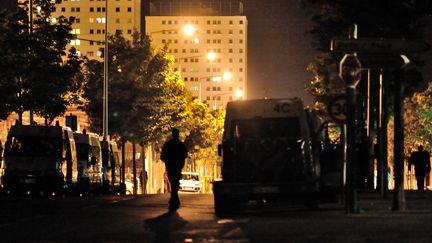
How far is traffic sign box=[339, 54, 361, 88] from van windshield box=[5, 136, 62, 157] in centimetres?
2246

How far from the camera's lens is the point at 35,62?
172 feet

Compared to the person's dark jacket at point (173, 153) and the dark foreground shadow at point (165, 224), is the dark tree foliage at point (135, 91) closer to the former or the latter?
the person's dark jacket at point (173, 153)

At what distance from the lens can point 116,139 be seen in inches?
2975

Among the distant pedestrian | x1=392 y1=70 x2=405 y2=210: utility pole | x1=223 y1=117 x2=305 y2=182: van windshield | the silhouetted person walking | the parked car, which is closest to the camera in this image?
x1=392 y1=70 x2=405 y2=210: utility pole

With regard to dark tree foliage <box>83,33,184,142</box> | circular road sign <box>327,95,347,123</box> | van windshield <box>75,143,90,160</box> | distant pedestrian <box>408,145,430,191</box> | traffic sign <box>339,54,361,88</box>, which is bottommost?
distant pedestrian <box>408,145,430,191</box>

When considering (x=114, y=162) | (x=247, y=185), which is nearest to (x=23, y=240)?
(x=247, y=185)

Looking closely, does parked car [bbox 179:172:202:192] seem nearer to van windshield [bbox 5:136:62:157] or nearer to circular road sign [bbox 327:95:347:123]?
van windshield [bbox 5:136:62:157]

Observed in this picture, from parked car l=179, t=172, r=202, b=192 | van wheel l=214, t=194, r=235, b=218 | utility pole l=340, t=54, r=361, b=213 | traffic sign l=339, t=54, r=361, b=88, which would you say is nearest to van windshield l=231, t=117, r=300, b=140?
van wheel l=214, t=194, r=235, b=218

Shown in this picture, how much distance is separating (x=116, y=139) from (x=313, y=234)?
5898 centimetres

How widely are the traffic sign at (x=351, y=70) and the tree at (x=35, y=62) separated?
29591 millimetres

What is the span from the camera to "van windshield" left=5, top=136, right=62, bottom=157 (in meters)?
43.6

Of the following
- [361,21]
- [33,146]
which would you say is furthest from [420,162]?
[33,146]

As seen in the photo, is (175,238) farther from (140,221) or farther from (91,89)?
(91,89)

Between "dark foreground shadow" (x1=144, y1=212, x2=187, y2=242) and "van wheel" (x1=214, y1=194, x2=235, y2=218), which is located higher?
"van wheel" (x1=214, y1=194, x2=235, y2=218)
